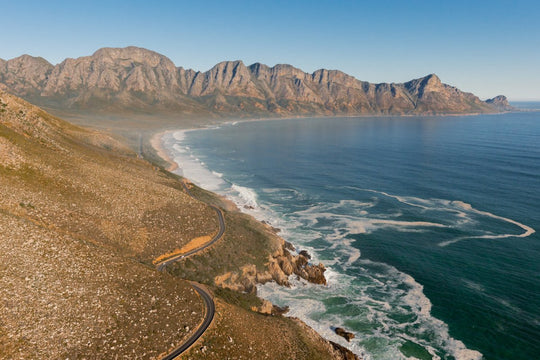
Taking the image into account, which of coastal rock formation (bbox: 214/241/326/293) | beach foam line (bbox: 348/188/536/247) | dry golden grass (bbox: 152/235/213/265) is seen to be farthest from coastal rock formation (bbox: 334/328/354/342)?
beach foam line (bbox: 348/188/536/247)

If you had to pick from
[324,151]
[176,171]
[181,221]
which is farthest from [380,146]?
[181,221]

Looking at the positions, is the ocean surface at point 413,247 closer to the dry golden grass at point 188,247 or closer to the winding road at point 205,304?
the winding road at point 205,304

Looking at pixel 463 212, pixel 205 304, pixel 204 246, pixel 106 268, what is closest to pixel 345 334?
pixel 205 304

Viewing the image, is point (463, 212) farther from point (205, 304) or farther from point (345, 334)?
point (205, 304)

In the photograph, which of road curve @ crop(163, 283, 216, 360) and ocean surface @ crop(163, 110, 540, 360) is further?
ocean surface @ crop(163, 110, 540, 360)

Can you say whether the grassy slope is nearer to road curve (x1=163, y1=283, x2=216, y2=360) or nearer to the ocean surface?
road curve (x1=163, y1=283, x2=216, y2=360)
